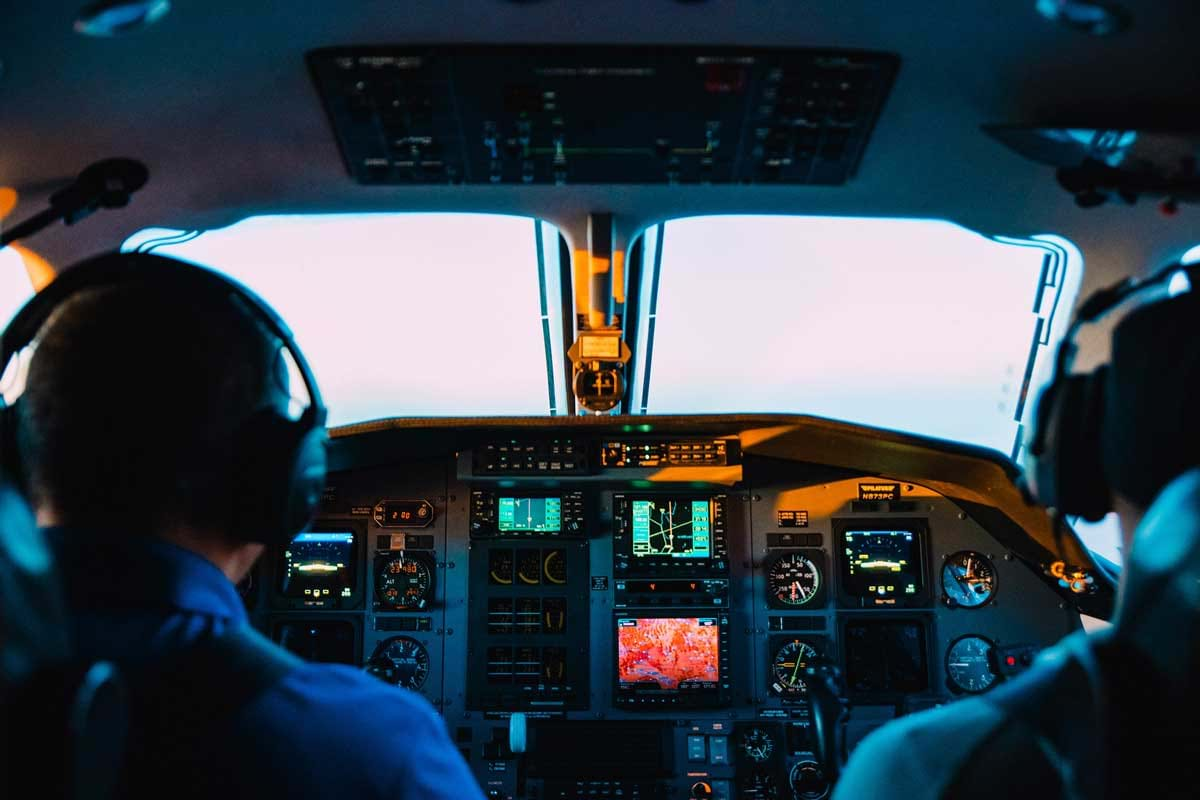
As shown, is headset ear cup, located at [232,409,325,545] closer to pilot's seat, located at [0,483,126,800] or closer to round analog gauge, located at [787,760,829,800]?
pilot's seat, located at [0,483,126,800]

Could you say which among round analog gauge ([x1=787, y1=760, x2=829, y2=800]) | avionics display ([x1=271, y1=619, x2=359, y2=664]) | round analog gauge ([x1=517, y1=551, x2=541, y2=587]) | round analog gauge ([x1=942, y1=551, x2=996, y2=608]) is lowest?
round analog gauge ([x1=787, y1=760, x2=829, y2=800])

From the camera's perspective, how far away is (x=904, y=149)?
7.46 feet

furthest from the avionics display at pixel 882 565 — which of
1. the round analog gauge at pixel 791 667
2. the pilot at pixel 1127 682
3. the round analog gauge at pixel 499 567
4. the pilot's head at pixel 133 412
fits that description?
the pilot's head at pixel 133 412

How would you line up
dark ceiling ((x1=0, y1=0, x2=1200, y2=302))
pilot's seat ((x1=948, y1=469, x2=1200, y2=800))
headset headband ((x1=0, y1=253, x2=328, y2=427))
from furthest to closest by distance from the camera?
dark ceiling ((x1=0, y1=0, x2=1200, y2=302)), headset headband ((x1=0, y1=253, x2=328, y2=427)), pilot's seat ((x1=948, y1=469, x2=1200, y2=800))

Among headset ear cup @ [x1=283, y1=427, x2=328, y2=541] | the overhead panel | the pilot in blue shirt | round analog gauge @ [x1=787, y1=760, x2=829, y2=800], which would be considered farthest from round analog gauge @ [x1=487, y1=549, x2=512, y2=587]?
the pilot in blue shirt

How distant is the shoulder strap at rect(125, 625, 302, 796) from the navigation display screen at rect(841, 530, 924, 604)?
3266 mm

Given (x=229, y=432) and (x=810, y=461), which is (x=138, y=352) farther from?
(x=810, y=461)

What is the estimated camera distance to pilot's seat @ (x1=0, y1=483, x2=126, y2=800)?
64 cm

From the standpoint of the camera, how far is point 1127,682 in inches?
30.1

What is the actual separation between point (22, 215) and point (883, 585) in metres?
3.06

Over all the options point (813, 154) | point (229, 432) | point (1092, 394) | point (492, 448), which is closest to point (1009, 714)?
point (1092, 394)

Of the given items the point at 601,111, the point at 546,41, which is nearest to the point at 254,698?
the point at 546,41

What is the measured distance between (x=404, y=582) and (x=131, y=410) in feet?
9.76

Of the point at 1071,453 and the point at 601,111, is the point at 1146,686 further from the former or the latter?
the point at 601,111
